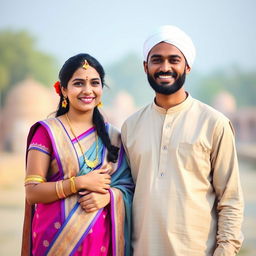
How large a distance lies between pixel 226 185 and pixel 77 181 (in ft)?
2.42

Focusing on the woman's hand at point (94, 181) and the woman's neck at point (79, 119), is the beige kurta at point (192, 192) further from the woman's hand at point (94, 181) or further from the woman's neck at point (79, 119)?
the woman's neck at point (79, 119)

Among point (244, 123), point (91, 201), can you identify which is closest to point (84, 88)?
point (91, 201)

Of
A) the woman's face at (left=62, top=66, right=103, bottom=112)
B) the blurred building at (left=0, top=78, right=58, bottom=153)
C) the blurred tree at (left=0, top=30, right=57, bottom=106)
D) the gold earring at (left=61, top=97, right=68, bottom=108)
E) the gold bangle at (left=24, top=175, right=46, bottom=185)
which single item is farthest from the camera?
the blurred tree at (left=0, top=30, right=57, bottom=106)

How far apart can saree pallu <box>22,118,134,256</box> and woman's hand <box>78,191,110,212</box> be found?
1.2 inches

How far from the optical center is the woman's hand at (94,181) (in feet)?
8.43

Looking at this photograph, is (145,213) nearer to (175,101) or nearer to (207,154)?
(207,154)

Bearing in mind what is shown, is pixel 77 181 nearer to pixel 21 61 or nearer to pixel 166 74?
pixel 166 74

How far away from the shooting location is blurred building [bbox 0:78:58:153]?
23.5 meters

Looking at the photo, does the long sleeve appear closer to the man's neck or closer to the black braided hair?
the man's neck

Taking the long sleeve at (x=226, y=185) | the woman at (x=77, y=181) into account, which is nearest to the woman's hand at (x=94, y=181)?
the woman at (x=77, y=181)

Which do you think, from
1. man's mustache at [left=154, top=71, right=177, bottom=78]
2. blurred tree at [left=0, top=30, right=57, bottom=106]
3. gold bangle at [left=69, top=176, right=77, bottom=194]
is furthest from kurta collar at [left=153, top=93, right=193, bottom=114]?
blurred tree at [left=0, top=30, right=57, bottom=106]

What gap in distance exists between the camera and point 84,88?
271cm

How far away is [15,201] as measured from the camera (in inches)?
569

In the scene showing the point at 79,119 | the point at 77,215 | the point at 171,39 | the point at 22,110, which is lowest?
the point at 77,215
